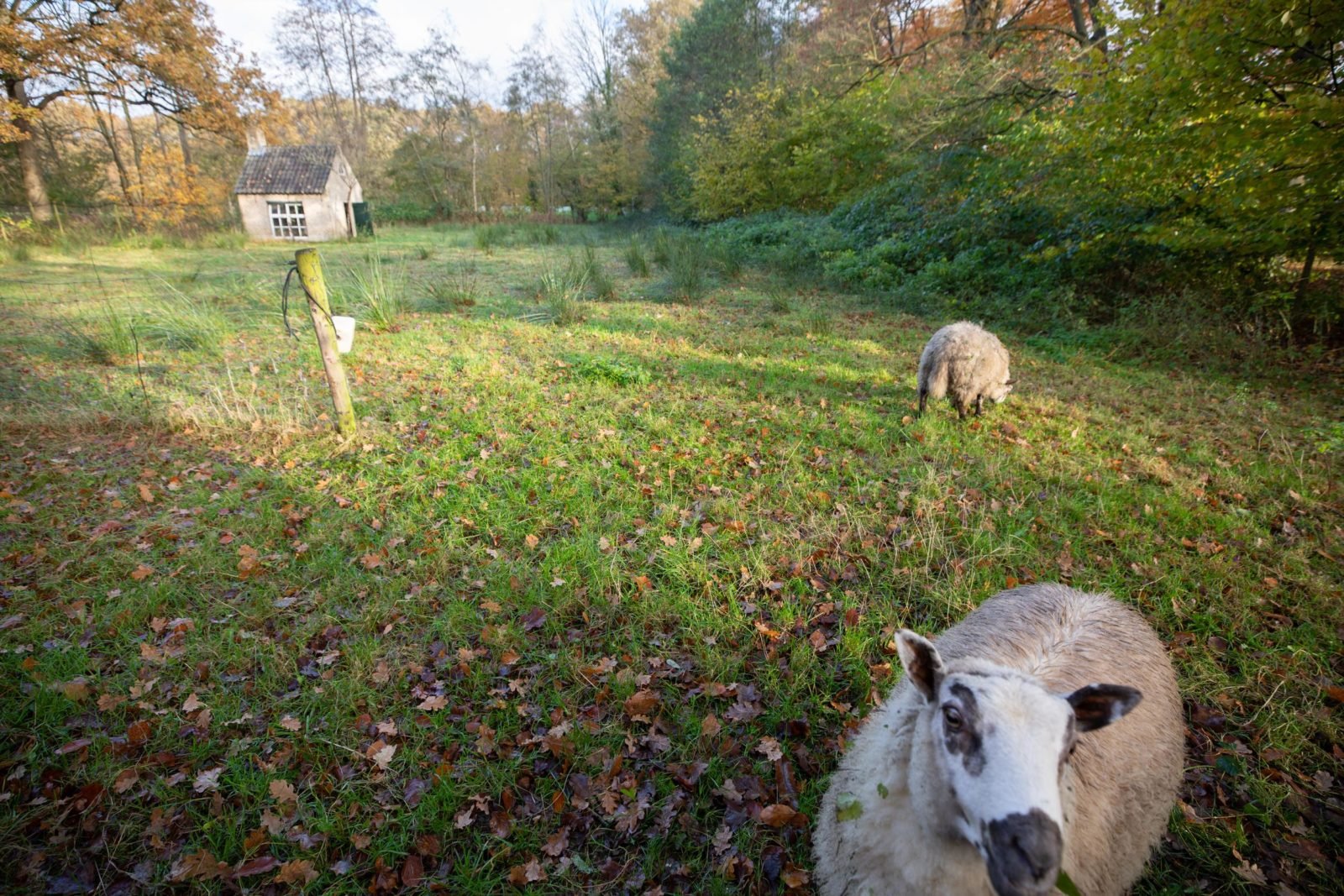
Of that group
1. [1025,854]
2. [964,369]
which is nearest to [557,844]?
[1025,854]

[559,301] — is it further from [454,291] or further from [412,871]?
[412,871]

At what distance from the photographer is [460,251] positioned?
1970 cm

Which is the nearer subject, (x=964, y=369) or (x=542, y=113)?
(x=964, y=369)

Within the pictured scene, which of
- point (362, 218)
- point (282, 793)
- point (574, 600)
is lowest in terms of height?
point (282, 793)

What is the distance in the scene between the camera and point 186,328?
7.87 metres

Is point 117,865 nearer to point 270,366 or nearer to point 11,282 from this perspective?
point 270,366

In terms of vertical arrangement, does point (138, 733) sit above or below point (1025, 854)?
below

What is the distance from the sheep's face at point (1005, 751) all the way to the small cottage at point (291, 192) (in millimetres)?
31784

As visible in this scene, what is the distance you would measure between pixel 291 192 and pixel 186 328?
74.2 ft

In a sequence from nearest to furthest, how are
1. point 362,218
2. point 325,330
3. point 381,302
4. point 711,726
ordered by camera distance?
point 711,726 → point 325,330 → point 381,302 → point 362,218

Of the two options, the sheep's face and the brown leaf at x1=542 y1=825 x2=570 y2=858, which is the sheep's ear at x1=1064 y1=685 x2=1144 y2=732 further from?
the brown leaf at x1=542 y1=825 x2=570 y2=858

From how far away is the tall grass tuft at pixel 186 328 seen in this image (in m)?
7.83

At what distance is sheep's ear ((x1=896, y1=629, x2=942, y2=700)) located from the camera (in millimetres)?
1683

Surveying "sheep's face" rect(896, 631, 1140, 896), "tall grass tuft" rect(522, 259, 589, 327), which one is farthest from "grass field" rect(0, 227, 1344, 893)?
"tall grass tuft" rect(522, 259, 589, 327)
